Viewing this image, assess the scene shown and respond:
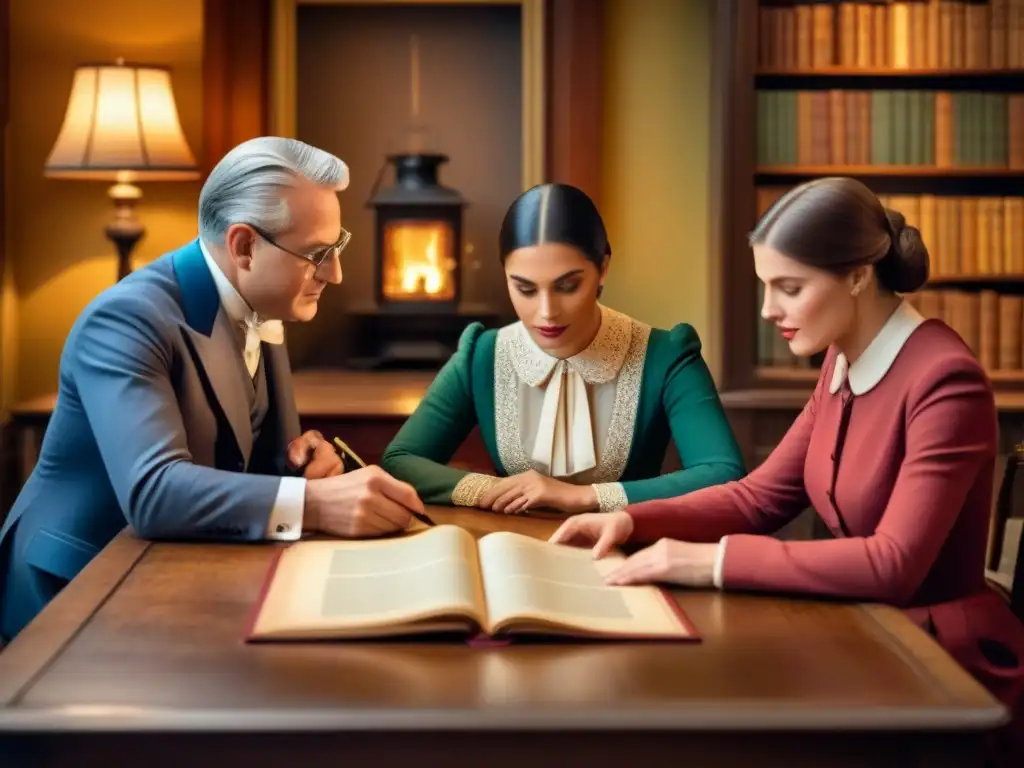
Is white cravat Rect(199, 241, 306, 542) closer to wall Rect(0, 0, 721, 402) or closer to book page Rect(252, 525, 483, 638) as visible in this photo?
book page Rect(252, 525, 483, 638)

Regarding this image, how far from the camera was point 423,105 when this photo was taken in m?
4.62

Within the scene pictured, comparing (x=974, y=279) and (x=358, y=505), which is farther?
(x=974, y=279)

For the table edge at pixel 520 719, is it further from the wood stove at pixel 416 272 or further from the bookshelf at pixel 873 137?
the wood stove at pixel 416 272

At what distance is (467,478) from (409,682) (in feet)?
3.23

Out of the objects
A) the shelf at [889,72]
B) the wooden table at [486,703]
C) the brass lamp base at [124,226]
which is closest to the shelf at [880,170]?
the shelf at [889,72]

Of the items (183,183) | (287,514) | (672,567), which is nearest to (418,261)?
(183,183)

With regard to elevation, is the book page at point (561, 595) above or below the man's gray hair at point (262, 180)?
below

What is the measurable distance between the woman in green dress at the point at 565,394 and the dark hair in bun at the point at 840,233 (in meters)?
0.58

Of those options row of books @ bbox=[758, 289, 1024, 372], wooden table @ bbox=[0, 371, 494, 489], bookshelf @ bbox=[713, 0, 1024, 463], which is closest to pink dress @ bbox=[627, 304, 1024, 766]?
wooden table @ bbox=[0, 371, 494, 489]

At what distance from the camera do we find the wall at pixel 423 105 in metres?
4.59

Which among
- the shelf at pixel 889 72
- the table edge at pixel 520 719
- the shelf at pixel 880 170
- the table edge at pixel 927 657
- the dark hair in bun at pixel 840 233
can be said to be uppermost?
the shelf at pixel 889 72

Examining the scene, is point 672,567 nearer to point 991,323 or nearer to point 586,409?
point 586,409

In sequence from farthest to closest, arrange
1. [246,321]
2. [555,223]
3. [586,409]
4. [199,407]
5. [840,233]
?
[586,409] → [555,223] → [246,321] → [199,407] → [840,233]

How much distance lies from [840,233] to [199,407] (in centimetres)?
99
